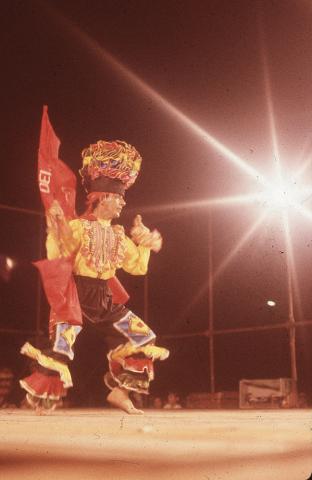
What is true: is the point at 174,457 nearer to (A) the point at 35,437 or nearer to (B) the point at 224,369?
(A) the point at 35,437

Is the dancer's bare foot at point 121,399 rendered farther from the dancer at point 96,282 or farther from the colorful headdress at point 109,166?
the colorful headdress at point 109,166

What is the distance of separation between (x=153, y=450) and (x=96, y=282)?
170 centimetres

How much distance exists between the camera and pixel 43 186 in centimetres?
345

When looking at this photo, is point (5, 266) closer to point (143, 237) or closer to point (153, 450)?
point (143, 237)

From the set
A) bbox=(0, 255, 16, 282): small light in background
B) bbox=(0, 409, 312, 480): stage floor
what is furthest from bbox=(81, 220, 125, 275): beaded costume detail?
bbox=(0, 255, 16, 282): small light in background

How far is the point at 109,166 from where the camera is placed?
355cm

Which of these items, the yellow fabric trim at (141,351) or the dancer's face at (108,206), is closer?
the yellow fabric trim at (141,351)

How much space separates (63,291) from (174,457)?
5.29 ft

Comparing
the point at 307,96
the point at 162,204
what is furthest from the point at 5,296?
the point at 307,96

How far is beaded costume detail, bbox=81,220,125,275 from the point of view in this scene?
11.4ft

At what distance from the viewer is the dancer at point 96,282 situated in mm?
3236

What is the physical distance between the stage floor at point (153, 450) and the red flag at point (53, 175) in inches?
62.7

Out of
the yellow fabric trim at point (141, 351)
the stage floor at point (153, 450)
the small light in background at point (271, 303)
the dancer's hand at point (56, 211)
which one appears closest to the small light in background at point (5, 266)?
the dancer's hand at point (56, 211)

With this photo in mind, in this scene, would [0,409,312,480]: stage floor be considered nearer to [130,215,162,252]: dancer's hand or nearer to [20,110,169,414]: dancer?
[20,110,169,414]: dancer
